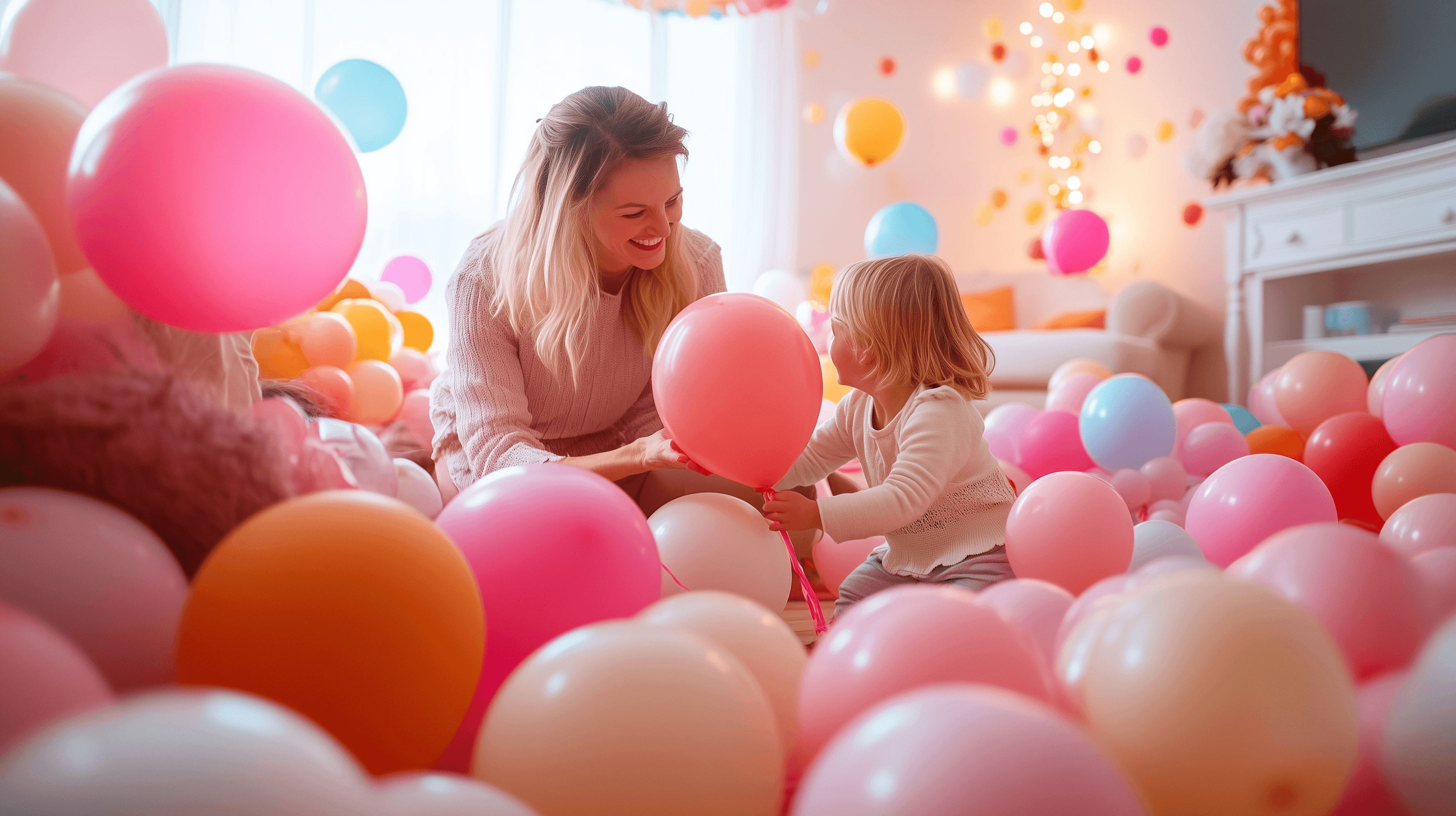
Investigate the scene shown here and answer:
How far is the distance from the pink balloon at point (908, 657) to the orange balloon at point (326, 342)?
2.24 m

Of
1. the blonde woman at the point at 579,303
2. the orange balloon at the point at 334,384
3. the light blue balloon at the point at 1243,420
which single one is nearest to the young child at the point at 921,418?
the blonde woman at the point at 579,303

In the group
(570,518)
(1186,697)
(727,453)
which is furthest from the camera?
(727,453)

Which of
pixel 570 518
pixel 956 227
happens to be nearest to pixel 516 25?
pixel 956 227

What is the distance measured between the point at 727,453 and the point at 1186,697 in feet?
2.23

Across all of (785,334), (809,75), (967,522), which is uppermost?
(809,75)

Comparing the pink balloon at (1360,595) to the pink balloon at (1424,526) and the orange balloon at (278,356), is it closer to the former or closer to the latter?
the pink balloon at (1424,526)

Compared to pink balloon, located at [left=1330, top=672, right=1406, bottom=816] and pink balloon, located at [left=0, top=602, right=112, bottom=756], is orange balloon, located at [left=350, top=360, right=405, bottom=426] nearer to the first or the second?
pink balloon, located at [left=0, top=602, right=112, bottom=756]

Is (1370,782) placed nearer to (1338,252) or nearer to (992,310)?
(1338,252)

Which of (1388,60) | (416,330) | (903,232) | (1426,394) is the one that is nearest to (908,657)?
(1426,394)

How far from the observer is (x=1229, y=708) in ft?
1.87

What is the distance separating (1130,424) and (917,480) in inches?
32.9

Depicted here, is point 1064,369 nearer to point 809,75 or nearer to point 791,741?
point 791,741

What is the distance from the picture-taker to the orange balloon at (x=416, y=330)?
340 cm

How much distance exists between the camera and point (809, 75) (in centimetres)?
547
